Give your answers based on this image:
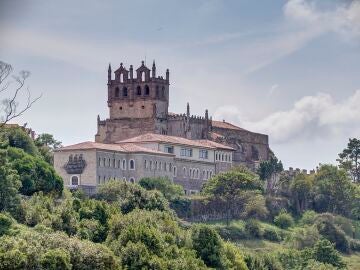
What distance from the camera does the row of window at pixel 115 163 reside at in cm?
11619

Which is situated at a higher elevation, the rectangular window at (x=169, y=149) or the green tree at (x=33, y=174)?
the rectangular window at (x=169, y=149)

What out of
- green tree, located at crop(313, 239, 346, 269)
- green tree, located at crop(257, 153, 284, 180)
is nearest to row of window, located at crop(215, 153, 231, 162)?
green tree, located at crop(257, 153, 284, 180)

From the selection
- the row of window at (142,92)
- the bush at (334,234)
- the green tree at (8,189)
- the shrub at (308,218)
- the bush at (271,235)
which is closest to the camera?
the green tree at (8,189)

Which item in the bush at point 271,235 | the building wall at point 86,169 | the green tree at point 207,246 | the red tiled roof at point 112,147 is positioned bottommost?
the green tree at point 207,246

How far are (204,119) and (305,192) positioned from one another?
42.9 ft

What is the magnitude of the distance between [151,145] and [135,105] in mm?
11334

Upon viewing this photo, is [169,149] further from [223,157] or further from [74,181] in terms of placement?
[74,181]

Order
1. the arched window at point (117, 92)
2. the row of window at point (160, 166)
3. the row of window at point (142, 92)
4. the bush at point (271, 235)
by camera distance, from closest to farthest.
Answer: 1. the bush at point (271, 235)
2. the row of window at point (160, 166)
3. the row of window at point (142, 92)
4. the arched window at point (117, 92)

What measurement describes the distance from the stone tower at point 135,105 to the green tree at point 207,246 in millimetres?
43825

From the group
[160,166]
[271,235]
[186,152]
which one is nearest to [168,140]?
[186,152]

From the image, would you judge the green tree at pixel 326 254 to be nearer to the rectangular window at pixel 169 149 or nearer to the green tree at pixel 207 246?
the rectangular window at pixel 169 149

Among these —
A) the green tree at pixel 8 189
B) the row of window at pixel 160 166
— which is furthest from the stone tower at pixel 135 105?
the green tree at pixel 8 189

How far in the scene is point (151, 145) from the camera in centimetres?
12250

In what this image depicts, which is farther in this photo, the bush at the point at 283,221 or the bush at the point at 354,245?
the bush at the point at 283,221
